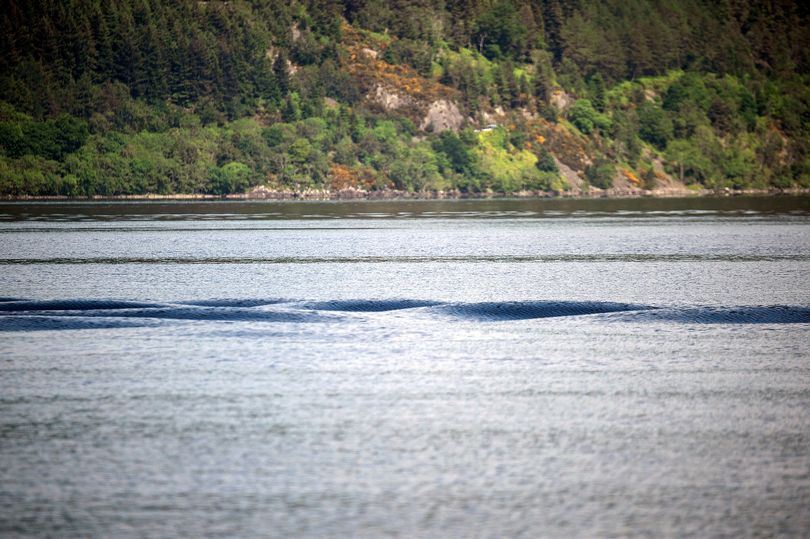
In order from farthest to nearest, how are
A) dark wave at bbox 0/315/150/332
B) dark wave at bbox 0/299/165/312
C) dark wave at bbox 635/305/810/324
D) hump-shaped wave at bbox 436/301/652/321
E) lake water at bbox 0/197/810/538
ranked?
dark wave at bbox 0/299/165/312 < hump-shaped wave at bbox 436/301/652/321 < dark wave at bbox 635/305/810/324 < dark wave at bbox 0/315/150/332 < lake water at bbox 0/197/810/538

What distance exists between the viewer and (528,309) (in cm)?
2770

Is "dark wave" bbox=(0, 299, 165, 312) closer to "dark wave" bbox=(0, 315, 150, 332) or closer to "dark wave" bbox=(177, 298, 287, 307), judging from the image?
"dark wave" bbox=(177, 298, 287, 307)

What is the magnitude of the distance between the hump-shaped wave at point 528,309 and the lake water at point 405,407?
114mm

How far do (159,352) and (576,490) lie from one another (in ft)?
36.3

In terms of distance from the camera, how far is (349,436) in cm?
1411

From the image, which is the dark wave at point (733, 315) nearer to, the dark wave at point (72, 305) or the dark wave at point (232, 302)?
the dark wave at point (232, 302)

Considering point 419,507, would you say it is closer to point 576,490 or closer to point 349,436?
point 576,490

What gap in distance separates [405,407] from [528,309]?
480 inches

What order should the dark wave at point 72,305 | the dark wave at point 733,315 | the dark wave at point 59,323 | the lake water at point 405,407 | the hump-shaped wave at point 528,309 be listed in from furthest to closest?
the dark wave at point 72,305 → the hump-shaped wave at point 528,309 → the dark wave at point 733,315 → the dark wave at point 59,323 → the lake water at point 405,407

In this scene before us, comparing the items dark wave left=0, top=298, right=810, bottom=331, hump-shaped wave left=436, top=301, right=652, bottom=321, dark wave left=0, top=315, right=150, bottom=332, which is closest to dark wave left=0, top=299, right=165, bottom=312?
dark wave left=0, top=298, right=810, bottom=331

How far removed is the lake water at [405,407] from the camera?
11.2 meters

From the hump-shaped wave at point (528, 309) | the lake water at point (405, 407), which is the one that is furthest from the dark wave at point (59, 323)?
the hump-shaped wave at point (528, 309)

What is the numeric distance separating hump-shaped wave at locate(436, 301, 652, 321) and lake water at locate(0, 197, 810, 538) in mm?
114

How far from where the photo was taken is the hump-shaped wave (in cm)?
2705
